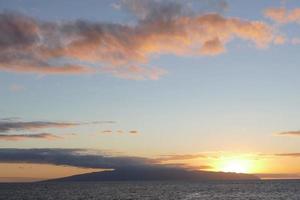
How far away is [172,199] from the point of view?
117 meters

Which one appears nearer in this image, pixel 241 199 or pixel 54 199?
pixel 241 199

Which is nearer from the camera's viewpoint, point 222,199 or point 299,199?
point 299,199

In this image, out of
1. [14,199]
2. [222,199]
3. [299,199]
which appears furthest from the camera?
[14,199]

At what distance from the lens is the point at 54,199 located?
127188 mm

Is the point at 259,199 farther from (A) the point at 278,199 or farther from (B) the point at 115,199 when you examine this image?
(B) the point at 115,199

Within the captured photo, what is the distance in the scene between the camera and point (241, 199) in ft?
389

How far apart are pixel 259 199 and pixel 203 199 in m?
14.8

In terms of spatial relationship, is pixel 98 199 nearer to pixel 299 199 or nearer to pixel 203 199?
pixel 203 199

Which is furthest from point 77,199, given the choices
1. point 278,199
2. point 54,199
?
point 278,199

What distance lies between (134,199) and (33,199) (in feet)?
97.9

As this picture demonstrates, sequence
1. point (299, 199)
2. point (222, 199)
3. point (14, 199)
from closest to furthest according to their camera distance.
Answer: point (299, 199) → point (222, 199) → point (14, 199)

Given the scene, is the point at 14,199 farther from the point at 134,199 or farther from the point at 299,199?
the point at 299,199

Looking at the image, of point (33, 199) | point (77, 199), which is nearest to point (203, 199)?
point (77, 199)

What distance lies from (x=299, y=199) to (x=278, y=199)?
19.9ft
